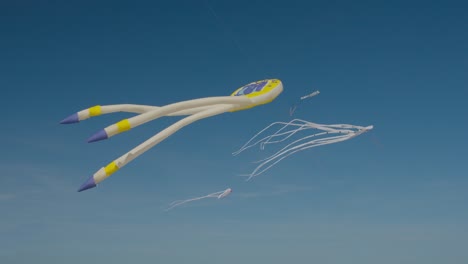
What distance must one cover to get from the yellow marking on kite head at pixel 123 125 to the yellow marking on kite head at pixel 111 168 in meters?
1.67

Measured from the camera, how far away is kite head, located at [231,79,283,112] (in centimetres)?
3031

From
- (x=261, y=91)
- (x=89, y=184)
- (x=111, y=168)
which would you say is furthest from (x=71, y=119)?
(x=261, y=91)

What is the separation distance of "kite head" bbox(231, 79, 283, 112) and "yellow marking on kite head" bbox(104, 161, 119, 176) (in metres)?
8.41

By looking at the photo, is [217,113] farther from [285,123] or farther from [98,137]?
[98,137]

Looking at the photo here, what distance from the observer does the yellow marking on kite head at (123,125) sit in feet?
79.9

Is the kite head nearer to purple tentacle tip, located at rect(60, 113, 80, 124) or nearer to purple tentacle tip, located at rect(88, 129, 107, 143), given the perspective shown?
purple tentacle tip, located at rect(88, 129, 107, 143)

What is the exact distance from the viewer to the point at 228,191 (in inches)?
→ 1421

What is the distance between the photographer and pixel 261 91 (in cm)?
3078

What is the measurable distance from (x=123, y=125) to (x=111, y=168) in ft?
7.05

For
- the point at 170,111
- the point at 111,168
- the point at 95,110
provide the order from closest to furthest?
the point at 111,168 < the point at 170,111 < the point at 95,110

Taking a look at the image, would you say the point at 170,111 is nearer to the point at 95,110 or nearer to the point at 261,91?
the point at 95,110

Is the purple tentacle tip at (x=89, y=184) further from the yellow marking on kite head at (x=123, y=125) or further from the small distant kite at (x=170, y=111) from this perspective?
the yellow marking on kite head at (x=123, y=125)

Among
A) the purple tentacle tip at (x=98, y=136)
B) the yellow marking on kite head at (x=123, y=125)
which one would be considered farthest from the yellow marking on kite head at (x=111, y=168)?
the yellow marking on kite head at (x=123, y=125)

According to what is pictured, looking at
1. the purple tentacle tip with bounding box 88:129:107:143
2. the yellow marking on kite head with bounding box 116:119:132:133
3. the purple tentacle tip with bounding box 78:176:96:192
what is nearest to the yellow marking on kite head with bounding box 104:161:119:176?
the purple tentacle tip with bounding box 78:176:96:192
